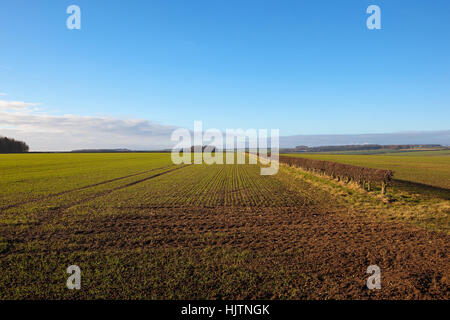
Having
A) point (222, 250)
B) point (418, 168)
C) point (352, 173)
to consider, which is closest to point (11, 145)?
point (352, 173)

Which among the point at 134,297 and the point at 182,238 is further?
the point at 182,238

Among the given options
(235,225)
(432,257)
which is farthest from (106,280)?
(432,257)

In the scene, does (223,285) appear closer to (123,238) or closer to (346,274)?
(346,274)

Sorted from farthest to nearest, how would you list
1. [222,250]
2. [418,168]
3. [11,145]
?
[11,145] < [418,168] < [222,250]

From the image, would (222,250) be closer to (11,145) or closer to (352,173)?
(352,173)

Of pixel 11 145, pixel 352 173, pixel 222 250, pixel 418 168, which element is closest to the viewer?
pixel 222 250

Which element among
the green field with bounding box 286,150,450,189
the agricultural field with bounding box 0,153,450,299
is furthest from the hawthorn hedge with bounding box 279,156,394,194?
the green field with bounding box 286,150,450,189
